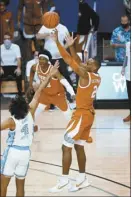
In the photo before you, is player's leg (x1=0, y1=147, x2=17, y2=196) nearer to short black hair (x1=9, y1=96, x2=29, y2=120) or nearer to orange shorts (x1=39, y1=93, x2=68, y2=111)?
short black hair (x1=9, y1=96, x2=29, y2=120)

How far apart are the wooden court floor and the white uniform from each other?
1.17 metres

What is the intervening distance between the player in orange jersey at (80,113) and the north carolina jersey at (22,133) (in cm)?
92

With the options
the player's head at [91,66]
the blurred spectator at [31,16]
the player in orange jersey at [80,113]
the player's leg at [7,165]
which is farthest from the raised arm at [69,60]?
the blurred spectator at [31,16]

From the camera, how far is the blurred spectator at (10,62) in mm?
12094

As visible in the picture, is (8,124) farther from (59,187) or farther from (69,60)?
(59,187)

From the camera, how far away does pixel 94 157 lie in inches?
357

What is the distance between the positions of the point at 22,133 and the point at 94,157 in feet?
9.75

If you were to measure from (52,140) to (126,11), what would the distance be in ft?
15.2

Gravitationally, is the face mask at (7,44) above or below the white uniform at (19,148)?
above

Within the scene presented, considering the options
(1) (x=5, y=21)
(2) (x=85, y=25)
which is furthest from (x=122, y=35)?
(1) (x=5, y=21)

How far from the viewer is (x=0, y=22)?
13.0 m

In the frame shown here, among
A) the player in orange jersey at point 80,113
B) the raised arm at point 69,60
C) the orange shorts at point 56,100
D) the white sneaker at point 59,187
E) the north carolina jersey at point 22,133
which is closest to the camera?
the north carolina jersey at point 22,133

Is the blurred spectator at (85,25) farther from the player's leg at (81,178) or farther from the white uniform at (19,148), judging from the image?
the white uniform at (19,148)

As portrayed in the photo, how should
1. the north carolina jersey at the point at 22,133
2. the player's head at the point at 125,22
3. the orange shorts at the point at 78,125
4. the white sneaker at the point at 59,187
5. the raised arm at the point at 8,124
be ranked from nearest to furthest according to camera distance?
the raised arm at the point at 8,124 → the north carolina jersey at the point at 22,133 → the orange shorts at the point at 78,125 → the white sneaker at the point at 59,187 → the player's head at the point at 125,22
